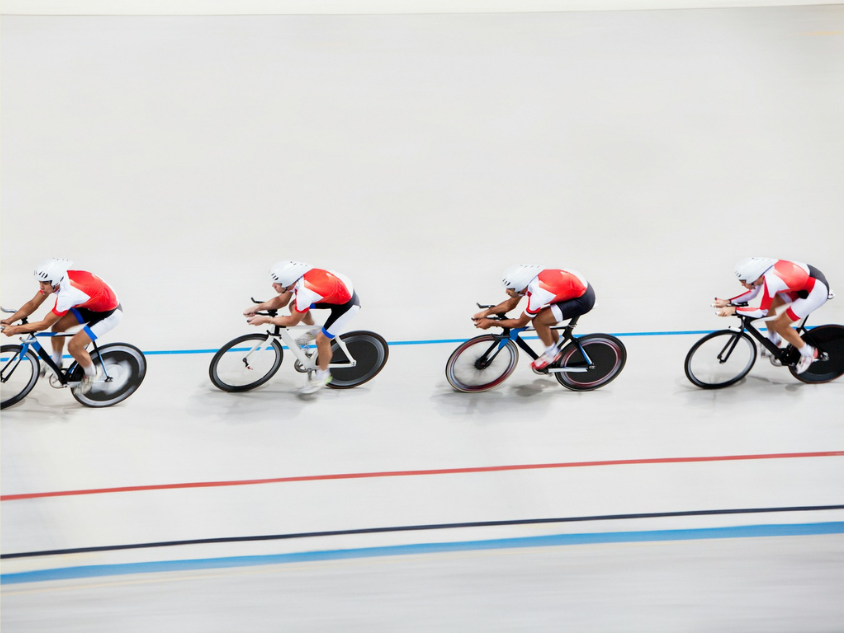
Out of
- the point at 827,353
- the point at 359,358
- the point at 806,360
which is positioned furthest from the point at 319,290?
the point at 827,353

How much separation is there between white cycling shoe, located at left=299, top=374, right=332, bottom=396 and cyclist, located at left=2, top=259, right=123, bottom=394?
1225 mm

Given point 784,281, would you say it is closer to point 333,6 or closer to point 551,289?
point 551,289

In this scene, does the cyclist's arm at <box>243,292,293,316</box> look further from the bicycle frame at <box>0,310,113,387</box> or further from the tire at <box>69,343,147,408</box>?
the bicycle frame at <box>0,310,113,387</box>

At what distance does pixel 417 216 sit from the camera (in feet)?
19.6

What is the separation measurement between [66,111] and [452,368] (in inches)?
200

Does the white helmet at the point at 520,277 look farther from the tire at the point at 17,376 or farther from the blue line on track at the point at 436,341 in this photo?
the tire at the point at 17,376

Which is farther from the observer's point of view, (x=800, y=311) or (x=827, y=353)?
(x=827, y=353)

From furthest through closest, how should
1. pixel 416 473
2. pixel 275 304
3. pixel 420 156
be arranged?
pixel 420 156 < pixel 275 304 < pixel 416 473

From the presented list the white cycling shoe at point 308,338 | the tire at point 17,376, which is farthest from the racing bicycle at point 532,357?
the tire at point 17,376

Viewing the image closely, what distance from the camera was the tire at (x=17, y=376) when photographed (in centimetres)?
387

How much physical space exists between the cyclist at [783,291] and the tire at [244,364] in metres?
2.83

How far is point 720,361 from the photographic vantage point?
434 centimetres

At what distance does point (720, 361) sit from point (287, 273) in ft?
9.52

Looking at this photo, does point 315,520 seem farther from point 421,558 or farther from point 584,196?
point 584,196
